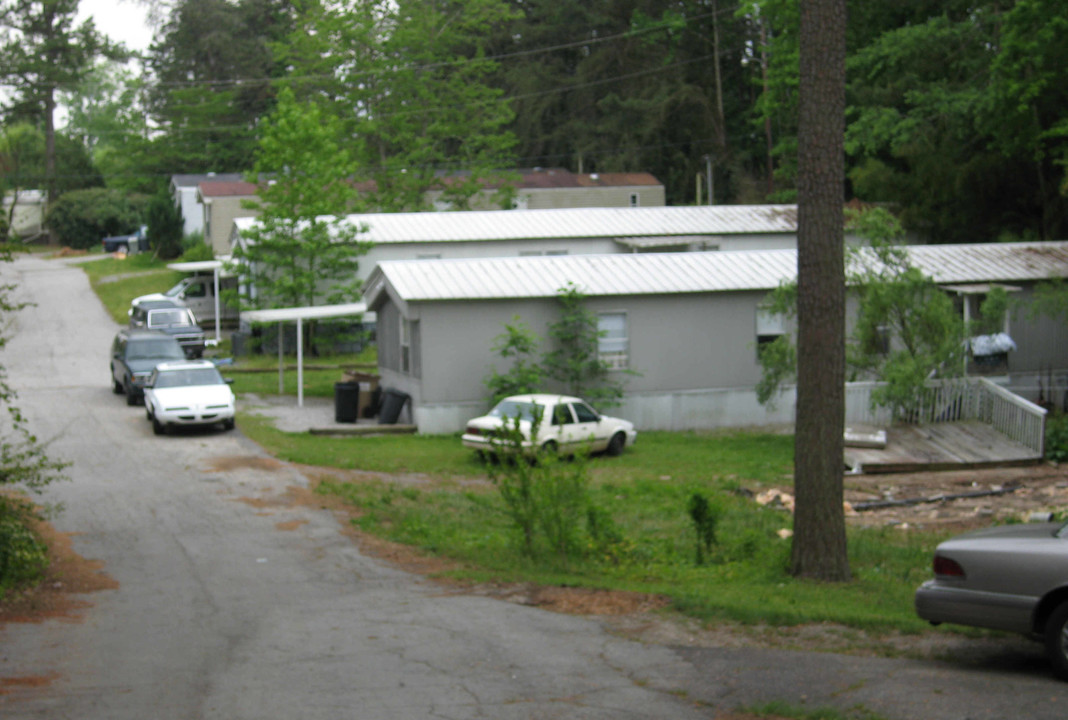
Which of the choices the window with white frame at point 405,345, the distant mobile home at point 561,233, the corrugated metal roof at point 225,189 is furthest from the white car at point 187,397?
the corrugated metal roof at point 225,189

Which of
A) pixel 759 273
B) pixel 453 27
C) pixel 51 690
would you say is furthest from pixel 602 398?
pixel 453 27

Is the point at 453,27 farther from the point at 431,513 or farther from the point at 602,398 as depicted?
the point at 431,513

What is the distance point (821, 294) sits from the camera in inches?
444

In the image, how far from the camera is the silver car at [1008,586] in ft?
24.1

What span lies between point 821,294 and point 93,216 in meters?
66.8

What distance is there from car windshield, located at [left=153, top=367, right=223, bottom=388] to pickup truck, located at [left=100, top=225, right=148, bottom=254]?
136 ft

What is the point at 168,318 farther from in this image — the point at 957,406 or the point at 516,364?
the point at 957,406

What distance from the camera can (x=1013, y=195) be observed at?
40.4 meters

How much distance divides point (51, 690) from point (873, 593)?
7.27 metres

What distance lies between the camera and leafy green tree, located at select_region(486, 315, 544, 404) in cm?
2517

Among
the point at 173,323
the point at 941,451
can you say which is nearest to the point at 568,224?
the point at 173,323

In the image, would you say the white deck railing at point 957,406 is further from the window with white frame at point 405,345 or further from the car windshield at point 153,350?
the car windshield at point 153,350

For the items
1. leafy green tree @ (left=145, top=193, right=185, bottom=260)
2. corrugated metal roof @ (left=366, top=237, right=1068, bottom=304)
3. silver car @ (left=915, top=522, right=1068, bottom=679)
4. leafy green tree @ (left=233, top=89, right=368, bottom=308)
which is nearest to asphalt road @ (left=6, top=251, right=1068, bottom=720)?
silver car @ (left=915, top=522, right=1068, bottom=679)

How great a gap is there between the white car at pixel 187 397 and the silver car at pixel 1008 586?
60.6 ft
